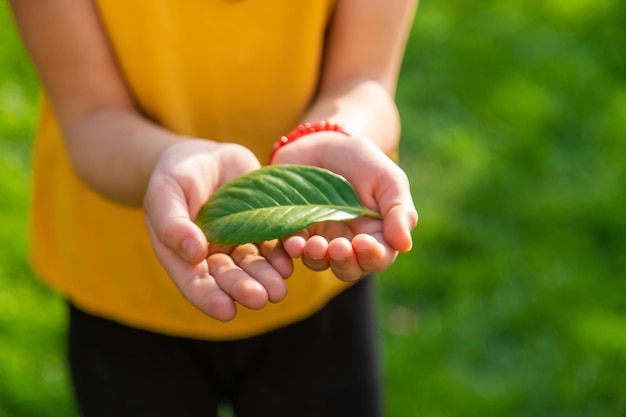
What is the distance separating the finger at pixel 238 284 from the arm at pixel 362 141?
0.07 meters

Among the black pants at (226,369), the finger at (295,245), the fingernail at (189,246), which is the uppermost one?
the fingernail at (189,246)

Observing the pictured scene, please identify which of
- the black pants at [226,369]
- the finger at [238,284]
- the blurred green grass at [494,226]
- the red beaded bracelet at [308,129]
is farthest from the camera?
the blurred green grass at [494,226]

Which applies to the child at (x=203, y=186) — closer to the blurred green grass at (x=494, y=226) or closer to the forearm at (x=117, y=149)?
the forearm at (x=117, y=149)

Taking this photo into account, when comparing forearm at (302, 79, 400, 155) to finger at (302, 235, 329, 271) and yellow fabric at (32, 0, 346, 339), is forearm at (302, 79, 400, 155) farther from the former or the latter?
finger at (302, 235, 329, 271)

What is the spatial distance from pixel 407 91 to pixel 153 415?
182cm

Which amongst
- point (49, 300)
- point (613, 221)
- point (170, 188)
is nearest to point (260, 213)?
point (170, 188)

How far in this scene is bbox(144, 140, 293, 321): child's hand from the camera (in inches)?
38.6

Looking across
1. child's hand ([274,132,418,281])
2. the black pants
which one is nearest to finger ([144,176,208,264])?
child's hand ([274,132,418,281])

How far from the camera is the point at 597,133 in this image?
2762mm

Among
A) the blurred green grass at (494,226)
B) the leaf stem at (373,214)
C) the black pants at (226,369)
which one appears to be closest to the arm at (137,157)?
the leaf stem at (373,214)

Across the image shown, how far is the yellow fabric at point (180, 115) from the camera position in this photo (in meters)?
1.21

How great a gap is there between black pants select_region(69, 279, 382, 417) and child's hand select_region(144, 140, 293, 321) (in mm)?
308

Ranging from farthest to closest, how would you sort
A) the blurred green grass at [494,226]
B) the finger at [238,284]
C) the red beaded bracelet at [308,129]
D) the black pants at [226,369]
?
1. the blurred green grass at [494,226]
2. the black pants at [226,369]
3. the red beaded bracelet at [308,129]
4. the finger at [238,284]

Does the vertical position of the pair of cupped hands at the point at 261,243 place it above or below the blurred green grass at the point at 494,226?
above
